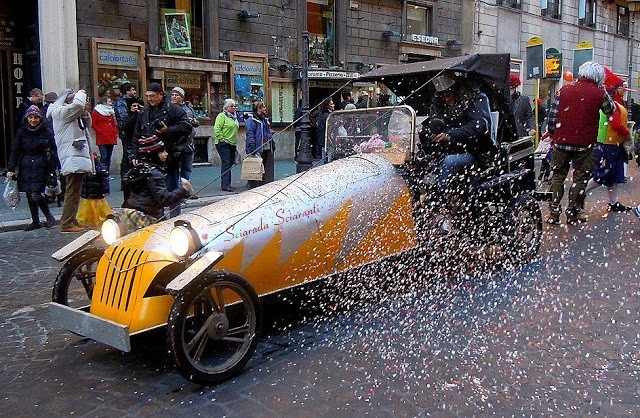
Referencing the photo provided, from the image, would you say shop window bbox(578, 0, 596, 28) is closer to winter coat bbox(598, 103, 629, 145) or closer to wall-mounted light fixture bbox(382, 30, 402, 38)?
wall-mounted light fixture bbox(382, 30, 402, 38)

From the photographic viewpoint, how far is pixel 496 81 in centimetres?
616

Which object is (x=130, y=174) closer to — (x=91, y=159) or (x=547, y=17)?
(x=91, y=159)

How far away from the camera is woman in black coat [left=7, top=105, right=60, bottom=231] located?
8.79 metres

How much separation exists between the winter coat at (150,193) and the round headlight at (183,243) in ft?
5.47

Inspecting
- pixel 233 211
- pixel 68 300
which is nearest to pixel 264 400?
pixel 233 211

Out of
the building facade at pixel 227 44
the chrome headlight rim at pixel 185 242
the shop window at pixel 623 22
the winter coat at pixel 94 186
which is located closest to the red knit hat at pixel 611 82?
the building facade at pixel 227 44

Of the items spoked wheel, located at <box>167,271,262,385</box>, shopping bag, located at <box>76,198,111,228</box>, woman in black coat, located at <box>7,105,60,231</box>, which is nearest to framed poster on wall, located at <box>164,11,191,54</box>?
woman in black coat, located at <box>7,105,60,231</box>

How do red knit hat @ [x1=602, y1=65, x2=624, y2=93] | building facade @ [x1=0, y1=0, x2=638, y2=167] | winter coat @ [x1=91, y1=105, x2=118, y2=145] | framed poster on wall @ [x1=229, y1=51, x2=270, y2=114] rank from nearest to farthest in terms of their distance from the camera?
1. red knit hat @ [x1=602, y1=65, x2=624, y2=93]
2. winter coat @ [x1=91, y1=105, x2=118, y2=145]
3. building facade @ [x1=0, y1=0, x2=638, y2=167]
4. framed poster on wall @ [x1=229, y1=51, x2=270, y2=114]

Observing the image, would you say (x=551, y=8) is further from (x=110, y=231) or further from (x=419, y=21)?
(x=110, y=231)

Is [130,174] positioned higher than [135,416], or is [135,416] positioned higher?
[130,174]

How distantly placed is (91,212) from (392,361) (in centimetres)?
523

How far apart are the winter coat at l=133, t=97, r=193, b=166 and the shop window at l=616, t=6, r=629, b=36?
33.7m

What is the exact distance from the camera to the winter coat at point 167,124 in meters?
7.04

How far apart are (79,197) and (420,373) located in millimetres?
6292
